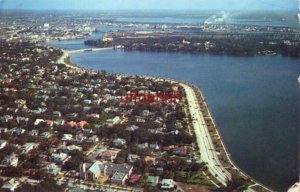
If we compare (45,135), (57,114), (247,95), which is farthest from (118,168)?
(247,95)

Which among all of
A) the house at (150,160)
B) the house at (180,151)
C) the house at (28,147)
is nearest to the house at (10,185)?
the house at (28,147)

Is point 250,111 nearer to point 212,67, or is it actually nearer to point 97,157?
point 97,157

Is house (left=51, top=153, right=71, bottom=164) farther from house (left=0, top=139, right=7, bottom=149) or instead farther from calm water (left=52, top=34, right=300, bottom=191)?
calm water (left=52, top=34, right=300, bottom=191)

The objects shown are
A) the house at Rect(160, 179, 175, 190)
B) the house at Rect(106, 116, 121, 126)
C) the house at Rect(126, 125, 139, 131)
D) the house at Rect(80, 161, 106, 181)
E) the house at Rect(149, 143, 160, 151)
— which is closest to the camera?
the house at Rect(160, 179, 175, 190)

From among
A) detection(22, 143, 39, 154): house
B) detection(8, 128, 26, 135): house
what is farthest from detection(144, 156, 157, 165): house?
detection(8, 128, 26, 135): house

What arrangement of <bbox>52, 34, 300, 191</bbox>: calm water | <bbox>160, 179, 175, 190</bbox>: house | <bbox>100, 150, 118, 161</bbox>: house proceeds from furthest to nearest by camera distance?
<bbox>52, 34, 300, 191</bbox>: calm water < <bbox>100, 150, 118, 161</bbox>: house < <bbox>160, 179, 175, 190</bbox>: house

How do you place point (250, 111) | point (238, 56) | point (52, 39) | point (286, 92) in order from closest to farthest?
point (250, 111), point (286, 92), point (238, 56), point (52, 39)

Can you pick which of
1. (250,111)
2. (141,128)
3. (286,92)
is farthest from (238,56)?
(141,128)
